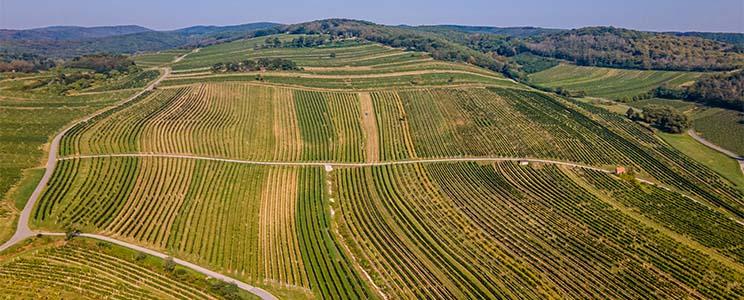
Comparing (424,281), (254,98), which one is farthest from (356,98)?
(424,281)

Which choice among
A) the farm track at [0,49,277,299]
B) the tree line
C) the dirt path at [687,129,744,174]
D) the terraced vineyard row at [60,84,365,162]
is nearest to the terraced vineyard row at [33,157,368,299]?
the farm track at [0,49,277,299]

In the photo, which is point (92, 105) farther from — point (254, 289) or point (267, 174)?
point (254, 289)

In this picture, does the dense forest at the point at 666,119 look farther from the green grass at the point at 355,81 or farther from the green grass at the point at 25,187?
the green grass at the point at 25,187

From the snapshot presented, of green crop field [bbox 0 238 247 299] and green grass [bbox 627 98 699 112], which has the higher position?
green grass [bbox 627 98 699 112]

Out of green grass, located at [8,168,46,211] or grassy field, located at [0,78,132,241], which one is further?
grassy field, located at [0,78,132,241]

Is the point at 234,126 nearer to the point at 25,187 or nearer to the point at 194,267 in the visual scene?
the point at 25,187

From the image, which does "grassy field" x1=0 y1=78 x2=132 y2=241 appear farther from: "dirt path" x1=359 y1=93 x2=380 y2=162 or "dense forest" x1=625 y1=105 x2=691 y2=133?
"dense forest" x1=625 y1=105 x2=691 y2=133

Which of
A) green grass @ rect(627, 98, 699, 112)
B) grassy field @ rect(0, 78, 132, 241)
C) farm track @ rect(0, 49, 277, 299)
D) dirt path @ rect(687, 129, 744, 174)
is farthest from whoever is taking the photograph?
green grass @ rect(627, 98, 699, 112)

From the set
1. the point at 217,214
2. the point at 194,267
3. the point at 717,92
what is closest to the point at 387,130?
the point at 217,214
